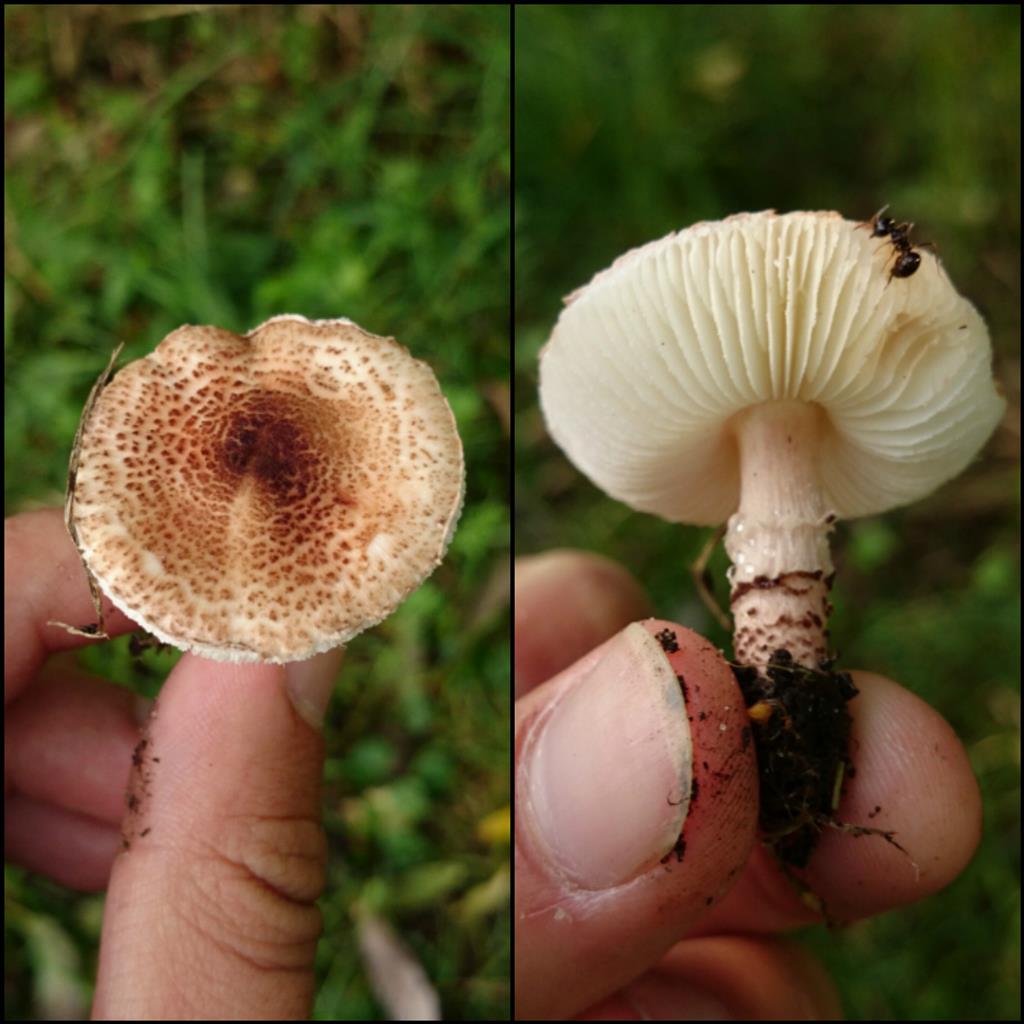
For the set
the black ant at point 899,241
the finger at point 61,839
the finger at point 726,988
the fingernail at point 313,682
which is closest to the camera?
the black ant at point 899,241

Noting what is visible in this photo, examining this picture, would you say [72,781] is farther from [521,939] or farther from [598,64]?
[598,64]

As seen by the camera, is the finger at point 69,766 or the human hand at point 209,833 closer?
the human hand at point 209,833

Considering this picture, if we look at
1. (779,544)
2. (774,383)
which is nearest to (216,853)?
(779,544)

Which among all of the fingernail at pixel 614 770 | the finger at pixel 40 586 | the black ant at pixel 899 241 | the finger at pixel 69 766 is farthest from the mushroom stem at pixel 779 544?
the finger at pixel 69 766

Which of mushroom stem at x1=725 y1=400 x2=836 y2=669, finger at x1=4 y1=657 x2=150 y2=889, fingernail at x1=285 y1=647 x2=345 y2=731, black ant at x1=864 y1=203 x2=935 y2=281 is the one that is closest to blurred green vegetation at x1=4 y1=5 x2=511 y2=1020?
finger at x1=4 y1=657 x2=150 y2=889

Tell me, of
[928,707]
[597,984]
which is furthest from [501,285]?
[597,984]

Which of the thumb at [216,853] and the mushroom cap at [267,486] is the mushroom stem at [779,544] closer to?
the mushroom cap at [267,486]
